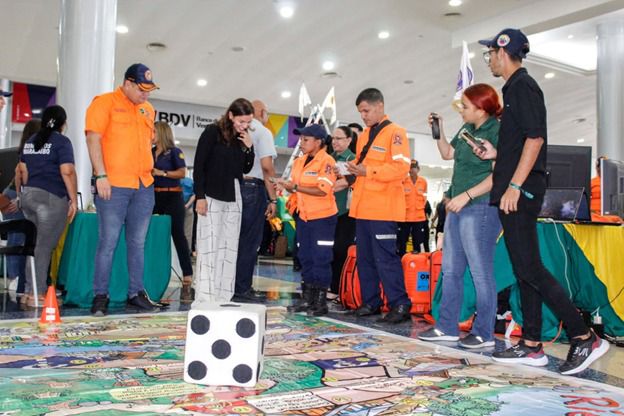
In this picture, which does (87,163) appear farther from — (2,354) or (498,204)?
(498,204)

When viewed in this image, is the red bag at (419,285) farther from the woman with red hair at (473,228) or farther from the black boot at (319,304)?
the woman with red hair at (473,228)

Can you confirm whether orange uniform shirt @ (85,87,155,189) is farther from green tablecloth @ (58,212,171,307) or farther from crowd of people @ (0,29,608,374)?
green tablecloth @ (58,212,171,307)

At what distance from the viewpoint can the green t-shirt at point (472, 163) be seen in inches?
117

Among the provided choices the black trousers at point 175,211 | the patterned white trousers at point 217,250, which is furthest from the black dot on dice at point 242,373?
the black trousers at point 175,211

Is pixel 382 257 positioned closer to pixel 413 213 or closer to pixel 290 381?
pixel 290 381

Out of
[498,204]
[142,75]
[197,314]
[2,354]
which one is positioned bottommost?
[2,354]

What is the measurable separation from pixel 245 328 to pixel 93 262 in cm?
237

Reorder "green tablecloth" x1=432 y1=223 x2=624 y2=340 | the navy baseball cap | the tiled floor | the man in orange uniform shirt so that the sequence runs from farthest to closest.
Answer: the man in orange uniform shirt, "green tablecloth" x1=432 y1=223 x2=624 y2=340, the navy baseball cap, the tiled floor

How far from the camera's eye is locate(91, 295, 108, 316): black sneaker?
138 inches

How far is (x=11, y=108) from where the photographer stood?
507 inches

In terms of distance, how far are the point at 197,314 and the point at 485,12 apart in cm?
869

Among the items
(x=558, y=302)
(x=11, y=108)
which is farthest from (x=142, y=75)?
(x=11, y=108)

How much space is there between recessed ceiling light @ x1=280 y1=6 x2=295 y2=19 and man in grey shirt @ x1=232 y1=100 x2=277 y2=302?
212 inches

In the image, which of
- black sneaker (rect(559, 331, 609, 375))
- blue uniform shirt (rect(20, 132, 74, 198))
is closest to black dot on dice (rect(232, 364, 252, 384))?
black sneaker (rect(559, 331, 609, 375))
